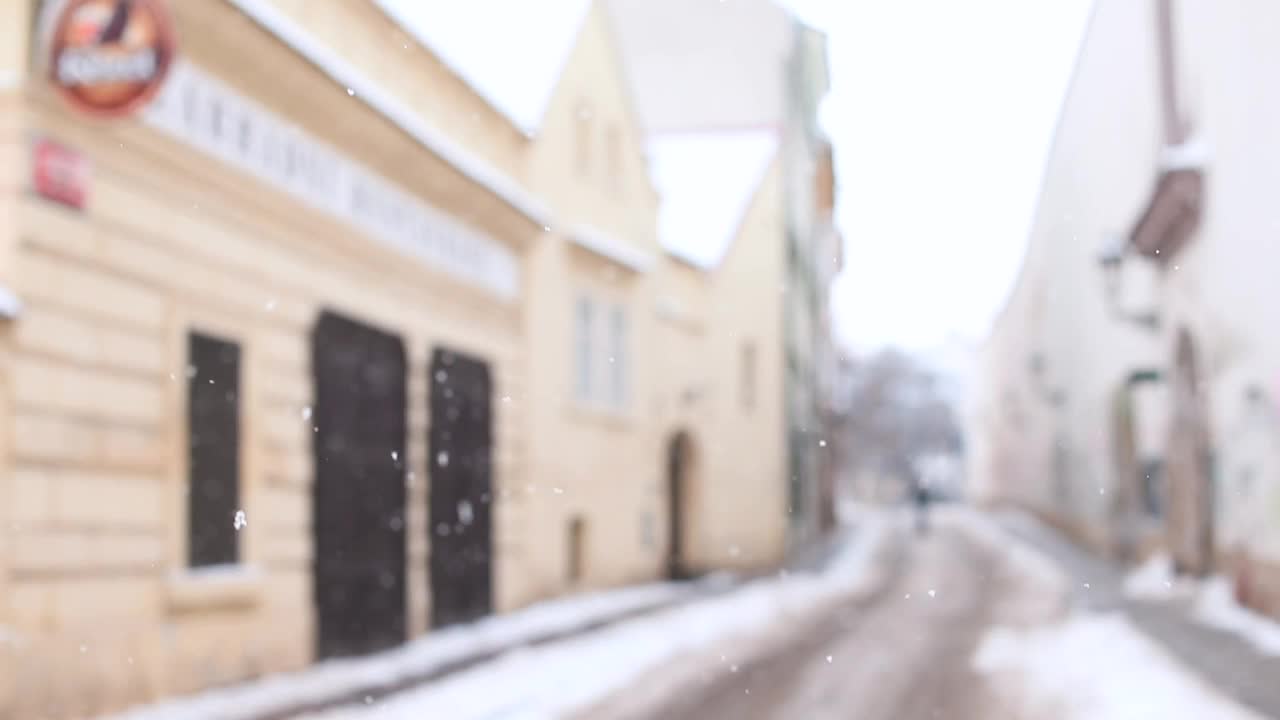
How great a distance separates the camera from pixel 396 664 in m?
13.9

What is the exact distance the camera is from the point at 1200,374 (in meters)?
20.1

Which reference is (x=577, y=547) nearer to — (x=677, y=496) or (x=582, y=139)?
(x=582, y=139)

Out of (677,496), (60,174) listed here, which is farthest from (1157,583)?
(60,174)

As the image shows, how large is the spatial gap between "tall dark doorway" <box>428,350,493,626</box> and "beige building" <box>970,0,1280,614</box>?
25.7ft

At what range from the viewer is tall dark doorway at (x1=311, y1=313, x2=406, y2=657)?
13.9 m

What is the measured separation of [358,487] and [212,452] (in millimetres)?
2744

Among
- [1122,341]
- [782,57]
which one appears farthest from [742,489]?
[782,57]

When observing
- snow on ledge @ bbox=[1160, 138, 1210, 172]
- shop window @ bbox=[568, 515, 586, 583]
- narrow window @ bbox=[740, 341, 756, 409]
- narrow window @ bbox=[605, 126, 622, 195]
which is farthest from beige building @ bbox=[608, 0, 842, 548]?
snow on ledge @ bbox=[1160, 138, 1210, 172]

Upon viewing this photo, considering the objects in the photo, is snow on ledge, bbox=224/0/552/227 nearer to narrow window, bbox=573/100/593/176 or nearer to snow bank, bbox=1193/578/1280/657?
narrow window, bbox=573/100/593/176

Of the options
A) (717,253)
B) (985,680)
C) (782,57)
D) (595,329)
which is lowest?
(985,680)

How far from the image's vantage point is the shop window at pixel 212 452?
465 inches

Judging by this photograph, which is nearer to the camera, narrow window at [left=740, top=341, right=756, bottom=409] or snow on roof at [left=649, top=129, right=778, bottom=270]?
snow on roof at [left=649, top=129, right=778, bottom=270]

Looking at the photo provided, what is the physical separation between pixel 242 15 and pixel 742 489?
867 inches

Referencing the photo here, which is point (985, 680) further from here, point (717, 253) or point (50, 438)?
point (717, 253)
